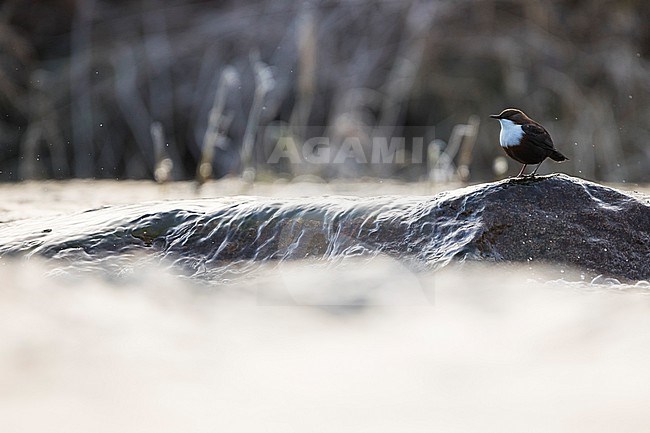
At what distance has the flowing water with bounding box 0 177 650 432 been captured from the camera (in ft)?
7.19

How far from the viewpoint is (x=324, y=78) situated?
22.6 ft

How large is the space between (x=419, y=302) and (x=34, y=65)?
17.0 feet

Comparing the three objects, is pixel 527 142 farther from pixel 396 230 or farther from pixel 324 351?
pixel 324 351

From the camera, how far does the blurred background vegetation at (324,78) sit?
6.76 m

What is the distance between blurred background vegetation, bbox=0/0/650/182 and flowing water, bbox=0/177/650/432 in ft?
9.98

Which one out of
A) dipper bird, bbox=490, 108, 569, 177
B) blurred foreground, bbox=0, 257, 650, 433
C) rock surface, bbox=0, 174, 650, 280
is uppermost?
dipper bird, bbox=490, 108, 569, 177

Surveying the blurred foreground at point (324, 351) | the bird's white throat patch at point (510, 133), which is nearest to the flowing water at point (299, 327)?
the blurred foreground at point (324, 351)

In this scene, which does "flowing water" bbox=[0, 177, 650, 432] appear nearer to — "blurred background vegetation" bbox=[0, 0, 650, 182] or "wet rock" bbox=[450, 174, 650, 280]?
"wet rock" bbox=[450, 174, 650, 280]

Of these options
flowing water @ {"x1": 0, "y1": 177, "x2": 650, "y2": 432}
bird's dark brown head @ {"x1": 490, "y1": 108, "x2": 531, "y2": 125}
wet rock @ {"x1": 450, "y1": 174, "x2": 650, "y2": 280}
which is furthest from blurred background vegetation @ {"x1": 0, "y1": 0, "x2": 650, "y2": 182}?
wet rock @ {"x1": 450, "y1": 174, "x2": 650, "y2": 280}

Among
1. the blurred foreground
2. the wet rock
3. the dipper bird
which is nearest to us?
the blurred foreground

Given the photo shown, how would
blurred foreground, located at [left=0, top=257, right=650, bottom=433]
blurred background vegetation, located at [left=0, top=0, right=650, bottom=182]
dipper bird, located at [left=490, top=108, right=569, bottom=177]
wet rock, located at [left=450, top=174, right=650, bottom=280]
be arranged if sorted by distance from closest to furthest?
blurred foreground, located at [left=0, top=257, right=650, bottom=433], wet rock, located at [left=450, top=174, right=650, bottom=280], dipper bird, located at [left=490, top=108, right=569, bottom=177], blurred background vegetation, located at [left=0, top=0, right=650, bottom=182]

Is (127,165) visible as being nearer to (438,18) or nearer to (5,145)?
(5,145)

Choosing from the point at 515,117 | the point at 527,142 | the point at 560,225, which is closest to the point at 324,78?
the point at 515,117

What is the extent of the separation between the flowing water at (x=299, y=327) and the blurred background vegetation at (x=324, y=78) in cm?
304
